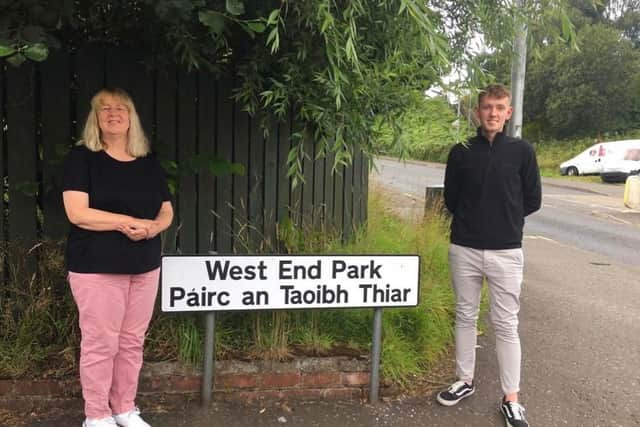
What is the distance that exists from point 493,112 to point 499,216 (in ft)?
1.91

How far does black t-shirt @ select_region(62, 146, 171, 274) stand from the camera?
99.7 inches

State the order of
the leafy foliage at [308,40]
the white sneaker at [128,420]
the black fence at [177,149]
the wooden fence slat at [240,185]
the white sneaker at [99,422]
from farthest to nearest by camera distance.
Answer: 1. the wooden fence slat at [240,185]
2. the black fence at [177,149]
3. the white sneaker at [128,420]
4. the white sneaker at [99,422]
5. the leafy foliage at [308,40]

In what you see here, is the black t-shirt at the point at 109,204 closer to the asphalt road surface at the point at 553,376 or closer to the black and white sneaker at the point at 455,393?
the asphalt road surface at the point at 553,376

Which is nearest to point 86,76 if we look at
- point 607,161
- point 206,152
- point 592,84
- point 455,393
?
point 206,152

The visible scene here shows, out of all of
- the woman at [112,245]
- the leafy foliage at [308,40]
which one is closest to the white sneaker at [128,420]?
the woman at [112,245]

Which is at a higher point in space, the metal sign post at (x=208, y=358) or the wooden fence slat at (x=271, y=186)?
the wooden fence slat at (x=271, y=186)

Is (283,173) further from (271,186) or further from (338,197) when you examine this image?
(338,197)

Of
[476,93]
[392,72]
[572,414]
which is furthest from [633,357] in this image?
[392,72]

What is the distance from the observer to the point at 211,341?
121 inches

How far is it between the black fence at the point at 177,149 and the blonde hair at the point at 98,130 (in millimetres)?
719

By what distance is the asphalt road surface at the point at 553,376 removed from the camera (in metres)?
3.08

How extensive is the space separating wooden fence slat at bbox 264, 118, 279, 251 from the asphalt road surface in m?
0.79

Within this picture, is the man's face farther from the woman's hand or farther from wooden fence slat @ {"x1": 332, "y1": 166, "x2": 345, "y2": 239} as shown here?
the woman's hand

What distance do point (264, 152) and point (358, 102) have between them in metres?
1.32
